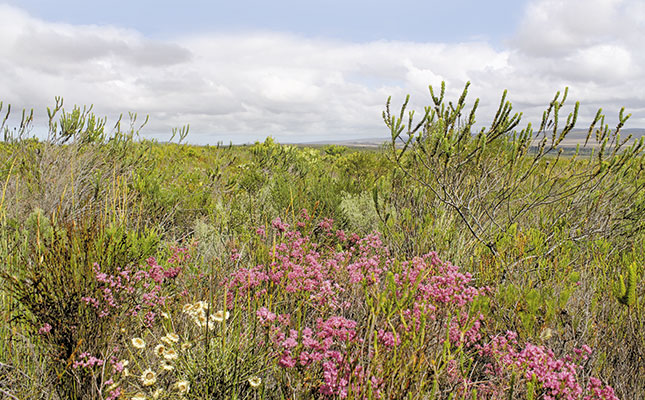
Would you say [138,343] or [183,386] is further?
[138,343]

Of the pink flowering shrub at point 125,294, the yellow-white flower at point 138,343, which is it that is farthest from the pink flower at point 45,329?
the yellow-white flower at point 138,343

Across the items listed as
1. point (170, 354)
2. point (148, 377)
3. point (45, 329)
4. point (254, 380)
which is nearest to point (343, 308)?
point (254, 380)

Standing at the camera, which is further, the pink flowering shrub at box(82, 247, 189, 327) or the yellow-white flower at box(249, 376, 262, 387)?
the pink flowering shrub at box(82, 247, 189, 327)

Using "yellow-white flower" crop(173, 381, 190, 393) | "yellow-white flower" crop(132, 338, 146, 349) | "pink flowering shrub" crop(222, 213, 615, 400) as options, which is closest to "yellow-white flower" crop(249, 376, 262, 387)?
"pink flowering shrub" crop(222, 213, 615, 400)

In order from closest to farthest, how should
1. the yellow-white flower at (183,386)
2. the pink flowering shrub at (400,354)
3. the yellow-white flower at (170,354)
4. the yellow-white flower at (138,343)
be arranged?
the pink flowering shrub at (400,354), the yellow-white flower at (183,386), the yellow-white flower at (170,354), the yellow-white flower at (138,343)

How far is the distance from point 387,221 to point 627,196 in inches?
118

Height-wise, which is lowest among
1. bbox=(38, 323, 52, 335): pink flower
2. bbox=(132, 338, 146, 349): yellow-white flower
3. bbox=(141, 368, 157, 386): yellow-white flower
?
bbox=(141, 368, 157, 386): yellow-white flower

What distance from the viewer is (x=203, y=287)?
3.01m

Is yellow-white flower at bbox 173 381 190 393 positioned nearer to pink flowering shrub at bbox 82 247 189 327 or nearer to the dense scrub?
the dense scrub

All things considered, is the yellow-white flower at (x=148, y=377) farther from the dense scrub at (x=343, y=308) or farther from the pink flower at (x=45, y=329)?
the pink flower at (x=45, y=329)

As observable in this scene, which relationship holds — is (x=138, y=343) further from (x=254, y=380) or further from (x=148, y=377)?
(x=254, y=380)

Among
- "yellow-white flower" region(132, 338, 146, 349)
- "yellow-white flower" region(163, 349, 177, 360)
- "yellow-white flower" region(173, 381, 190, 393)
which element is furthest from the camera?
"yellow-white flower" region(132, 338, 146, 349)

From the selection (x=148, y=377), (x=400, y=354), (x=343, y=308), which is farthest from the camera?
(x=343, y=308)

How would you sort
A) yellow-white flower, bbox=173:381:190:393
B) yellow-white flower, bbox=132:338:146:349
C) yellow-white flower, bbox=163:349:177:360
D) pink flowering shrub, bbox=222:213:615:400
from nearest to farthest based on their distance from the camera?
1. pink flowering shrub, bbox=222:213:615:400
2. yellow-white flower, bbox=173:381:190:393
3. yellow-white flower, bbox=163:349:177:360
4. yellow-white flower, bbox=132:338:146:349
